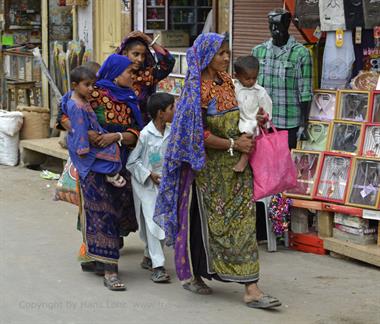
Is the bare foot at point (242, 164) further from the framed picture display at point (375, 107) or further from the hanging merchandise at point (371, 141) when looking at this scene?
the framed picture display at point (375, 107)

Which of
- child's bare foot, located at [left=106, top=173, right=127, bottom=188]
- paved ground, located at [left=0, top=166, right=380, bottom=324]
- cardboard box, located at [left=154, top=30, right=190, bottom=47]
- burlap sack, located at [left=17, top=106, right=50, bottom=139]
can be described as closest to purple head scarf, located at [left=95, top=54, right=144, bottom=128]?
child's bare foot, located at [left=106, top=173, right=127, bottom=188]

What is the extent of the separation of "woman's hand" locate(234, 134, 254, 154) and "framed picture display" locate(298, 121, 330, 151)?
1.84m

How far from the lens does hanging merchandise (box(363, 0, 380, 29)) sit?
7070mm

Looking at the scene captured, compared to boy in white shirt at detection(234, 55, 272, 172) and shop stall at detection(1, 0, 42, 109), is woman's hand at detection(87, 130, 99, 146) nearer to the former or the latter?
boy in white shirt at detection(234, 55, 272, 172)

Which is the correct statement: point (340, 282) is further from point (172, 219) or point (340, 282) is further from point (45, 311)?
point (45, 311)

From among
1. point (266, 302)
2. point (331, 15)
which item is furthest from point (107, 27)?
point (266, 302)

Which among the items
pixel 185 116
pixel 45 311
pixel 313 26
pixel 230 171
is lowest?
pixel 45 311

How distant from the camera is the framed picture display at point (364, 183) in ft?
22.1

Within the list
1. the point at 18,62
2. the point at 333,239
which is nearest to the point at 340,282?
the point at 333,239

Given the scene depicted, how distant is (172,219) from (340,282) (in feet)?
4.66

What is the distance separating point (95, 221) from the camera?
20.1 ft

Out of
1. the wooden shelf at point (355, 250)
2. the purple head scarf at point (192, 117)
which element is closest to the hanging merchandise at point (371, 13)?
the wooden shelf at point (355, 250)

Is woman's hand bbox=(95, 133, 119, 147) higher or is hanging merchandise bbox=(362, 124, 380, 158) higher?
woman's hand bbox=(95, 133, 119, 147)

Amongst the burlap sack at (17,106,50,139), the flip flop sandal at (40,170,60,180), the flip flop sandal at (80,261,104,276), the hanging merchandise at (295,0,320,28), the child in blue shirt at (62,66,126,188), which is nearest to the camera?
the child in blue shirt at (62,66,126,188)
